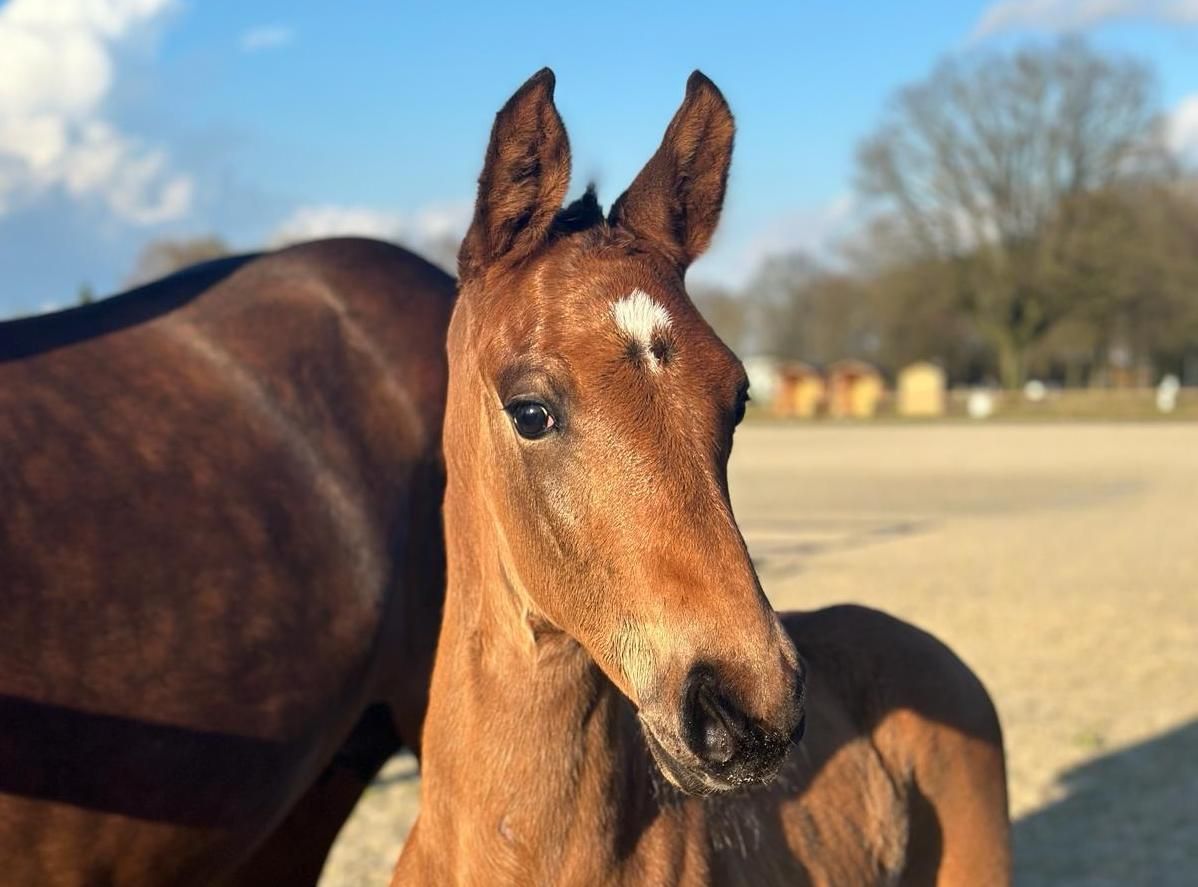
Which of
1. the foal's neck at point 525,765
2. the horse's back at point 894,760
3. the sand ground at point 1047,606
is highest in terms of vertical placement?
the foal's neck at point 525,765

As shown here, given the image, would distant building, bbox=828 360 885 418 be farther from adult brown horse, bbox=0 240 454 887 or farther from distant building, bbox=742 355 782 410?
adult brown horse, bbox=0 240 454 887

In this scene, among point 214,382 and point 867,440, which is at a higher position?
point 214,382

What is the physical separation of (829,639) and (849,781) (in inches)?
14.5

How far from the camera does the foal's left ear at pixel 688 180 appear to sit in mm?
2320

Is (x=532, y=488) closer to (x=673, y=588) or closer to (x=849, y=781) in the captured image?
(x=673, y=588)

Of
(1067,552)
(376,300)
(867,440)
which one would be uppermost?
(376,300)

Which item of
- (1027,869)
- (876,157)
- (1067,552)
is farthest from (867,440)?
(1027,869)

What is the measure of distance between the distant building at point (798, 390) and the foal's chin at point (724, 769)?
167 ft

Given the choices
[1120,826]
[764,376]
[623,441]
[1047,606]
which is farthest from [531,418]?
[764,376]

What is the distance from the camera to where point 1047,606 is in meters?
9.80

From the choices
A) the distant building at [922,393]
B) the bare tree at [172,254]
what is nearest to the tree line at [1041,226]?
the distant building at [922,393]

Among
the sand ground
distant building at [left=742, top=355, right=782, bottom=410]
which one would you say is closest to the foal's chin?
the sand ground

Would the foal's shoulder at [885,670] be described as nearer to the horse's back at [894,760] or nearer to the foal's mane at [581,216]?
the horse's back at [894,760]

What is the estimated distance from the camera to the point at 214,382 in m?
3.27
